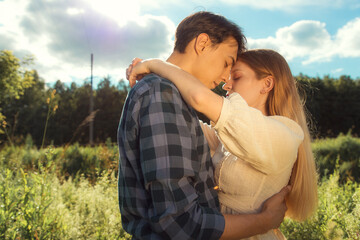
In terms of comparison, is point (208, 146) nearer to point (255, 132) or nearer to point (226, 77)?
point (255, 132)

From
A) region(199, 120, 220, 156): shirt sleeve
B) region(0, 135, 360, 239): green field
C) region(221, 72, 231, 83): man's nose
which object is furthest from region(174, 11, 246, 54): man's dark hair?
region(0, 135, 360, 239): green field

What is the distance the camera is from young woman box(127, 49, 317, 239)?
1495 mm

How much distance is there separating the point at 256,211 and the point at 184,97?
0.83 metres

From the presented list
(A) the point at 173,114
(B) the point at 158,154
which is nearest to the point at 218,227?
(B) the point at 158,154

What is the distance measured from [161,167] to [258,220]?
661 mm

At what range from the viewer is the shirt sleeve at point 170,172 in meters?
1.25

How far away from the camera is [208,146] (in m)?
1.55

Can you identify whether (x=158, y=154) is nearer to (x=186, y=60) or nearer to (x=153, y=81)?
(x=153, y=81)

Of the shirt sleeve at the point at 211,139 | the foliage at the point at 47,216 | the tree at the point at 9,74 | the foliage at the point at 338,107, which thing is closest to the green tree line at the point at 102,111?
the foliage at the point at 338,107

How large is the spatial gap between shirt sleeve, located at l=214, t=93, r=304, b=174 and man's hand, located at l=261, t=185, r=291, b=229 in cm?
18

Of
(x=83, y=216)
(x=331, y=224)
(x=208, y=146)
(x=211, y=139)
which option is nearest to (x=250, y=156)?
(x=208, y=146)

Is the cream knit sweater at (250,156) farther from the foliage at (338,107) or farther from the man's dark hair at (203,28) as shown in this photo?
the foliage at (338,107)

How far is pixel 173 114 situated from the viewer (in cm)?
133

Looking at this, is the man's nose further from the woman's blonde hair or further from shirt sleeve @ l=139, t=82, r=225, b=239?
shirt sleeve @ l=139, t=82, r=225, b=239
